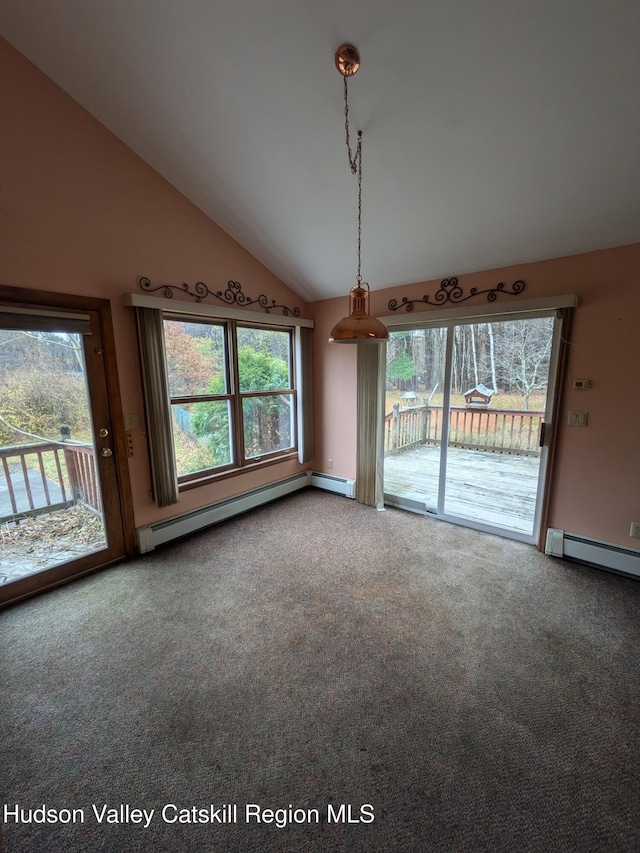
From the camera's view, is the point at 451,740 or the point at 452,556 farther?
the point at 452,556

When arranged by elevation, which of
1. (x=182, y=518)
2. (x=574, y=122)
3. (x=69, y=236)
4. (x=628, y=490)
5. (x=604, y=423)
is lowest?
(x=182, y=518)

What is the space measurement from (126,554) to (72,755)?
1588 millimetres

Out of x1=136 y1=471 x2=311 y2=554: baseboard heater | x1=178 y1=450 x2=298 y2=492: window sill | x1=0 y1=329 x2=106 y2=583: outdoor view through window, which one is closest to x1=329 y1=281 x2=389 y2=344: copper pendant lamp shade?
x1=0 y1=329 x2=106 y2=583: outdoor view through window

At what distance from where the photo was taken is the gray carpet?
1.22m

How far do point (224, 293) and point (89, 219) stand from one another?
113cm

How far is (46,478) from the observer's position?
2.47 meters

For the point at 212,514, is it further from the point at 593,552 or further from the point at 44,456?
the point at 593,552

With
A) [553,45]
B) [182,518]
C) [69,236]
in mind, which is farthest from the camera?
[182,518]

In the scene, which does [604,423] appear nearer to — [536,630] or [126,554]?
[536,630]

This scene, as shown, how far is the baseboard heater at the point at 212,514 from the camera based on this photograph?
9.79ft

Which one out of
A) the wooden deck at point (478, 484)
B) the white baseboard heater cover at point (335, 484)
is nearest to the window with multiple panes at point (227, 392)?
the white baseboard heater cover at point (335, 484)

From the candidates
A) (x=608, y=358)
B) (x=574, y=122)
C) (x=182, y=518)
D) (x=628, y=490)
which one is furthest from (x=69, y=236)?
(x=628, y=490)

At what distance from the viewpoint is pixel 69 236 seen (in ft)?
7.73

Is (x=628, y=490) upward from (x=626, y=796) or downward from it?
upward
